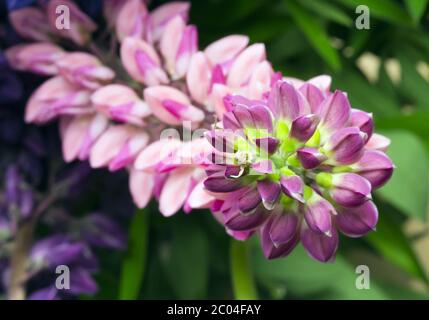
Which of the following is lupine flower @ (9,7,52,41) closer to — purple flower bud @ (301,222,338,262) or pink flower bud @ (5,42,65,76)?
pink flower bud @ (5,42,65,76)

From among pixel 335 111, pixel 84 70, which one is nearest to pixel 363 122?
pixel 335 111

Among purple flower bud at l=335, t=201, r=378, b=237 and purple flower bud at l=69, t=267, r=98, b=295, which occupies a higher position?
purple flower bud at l=69, t=267, r=98, b=295

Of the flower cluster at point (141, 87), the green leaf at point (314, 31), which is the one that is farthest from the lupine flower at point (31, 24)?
the green leaf at point (314, 31)

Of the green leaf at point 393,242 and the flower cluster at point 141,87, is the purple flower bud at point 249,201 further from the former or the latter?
the green leaf at point 393,242

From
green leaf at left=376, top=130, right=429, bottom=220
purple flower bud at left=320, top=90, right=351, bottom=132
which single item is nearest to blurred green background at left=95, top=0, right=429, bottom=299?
green leaf at left=376, top=130, right=429, bottom=220

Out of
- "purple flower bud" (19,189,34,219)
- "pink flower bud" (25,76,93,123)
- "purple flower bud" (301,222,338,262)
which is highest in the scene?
"pink flower bud" (25,76,93,123)

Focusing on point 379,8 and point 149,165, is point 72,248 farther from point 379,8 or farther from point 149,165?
point 379,8

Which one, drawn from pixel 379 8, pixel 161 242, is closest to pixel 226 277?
pixel 161 242
